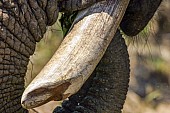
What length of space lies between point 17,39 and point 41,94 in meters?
0.22

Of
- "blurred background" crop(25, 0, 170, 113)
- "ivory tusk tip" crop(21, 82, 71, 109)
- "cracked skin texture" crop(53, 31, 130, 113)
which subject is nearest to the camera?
"ivory tusk tip" crop(21, 82, 71, 109)

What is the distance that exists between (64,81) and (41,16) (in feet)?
0.88

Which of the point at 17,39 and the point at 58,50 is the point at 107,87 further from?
the point at 17,39

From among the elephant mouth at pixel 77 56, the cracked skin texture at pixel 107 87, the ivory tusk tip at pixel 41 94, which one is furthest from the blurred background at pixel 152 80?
the ivory tusk tip at pixel 41 94

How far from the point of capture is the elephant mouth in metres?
2.24

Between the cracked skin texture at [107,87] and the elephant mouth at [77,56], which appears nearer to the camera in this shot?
the elephant mouth at [77,56]

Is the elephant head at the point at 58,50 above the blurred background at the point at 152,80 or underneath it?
above

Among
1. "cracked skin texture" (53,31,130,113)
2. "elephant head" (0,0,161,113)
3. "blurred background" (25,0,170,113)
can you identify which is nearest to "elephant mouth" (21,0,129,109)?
"elephant head" (0,0,161,113)

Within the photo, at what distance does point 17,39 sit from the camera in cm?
233

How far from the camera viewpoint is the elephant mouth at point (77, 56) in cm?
224

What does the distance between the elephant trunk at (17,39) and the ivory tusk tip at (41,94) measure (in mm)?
140

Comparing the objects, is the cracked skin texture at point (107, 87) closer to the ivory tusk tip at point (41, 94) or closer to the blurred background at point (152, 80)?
the ivory tusk tip at point (41, 94)

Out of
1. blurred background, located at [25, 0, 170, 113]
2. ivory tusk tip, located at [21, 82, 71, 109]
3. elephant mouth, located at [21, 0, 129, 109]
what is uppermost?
elephant mouth, located at [21, 0, 129, 109]

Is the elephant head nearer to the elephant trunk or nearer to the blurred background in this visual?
the elephant trunk
